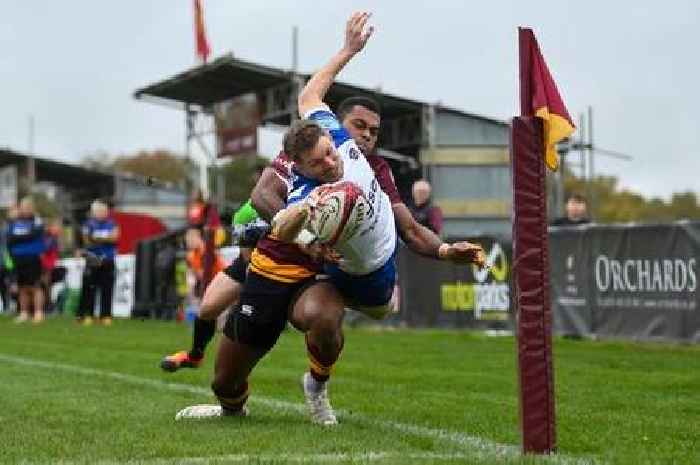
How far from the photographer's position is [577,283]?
15211 mm

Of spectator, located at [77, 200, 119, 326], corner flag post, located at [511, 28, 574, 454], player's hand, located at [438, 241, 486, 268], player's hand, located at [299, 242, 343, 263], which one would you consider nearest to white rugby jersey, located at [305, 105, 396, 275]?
player's hand, located at [299, 242, 343, 263]

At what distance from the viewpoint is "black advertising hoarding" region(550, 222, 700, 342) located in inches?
517

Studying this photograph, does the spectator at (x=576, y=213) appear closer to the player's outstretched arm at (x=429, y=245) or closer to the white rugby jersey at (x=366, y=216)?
the player's outstretched arm at (x=429, y=245)

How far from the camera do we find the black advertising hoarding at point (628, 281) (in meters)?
13.1

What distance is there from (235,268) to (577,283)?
8.03m

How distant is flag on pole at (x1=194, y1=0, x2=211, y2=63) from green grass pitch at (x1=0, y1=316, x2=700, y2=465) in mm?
19164

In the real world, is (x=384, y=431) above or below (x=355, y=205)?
below

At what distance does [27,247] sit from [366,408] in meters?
15.3

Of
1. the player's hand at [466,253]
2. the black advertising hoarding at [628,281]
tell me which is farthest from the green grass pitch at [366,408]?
the player's hand at [466,253]

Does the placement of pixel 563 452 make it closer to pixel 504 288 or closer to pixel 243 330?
pixel 243 330

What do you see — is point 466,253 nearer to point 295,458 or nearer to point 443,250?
point 443,250

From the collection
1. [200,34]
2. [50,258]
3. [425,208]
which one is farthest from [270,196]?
[200,34]

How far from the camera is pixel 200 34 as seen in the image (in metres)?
32.5

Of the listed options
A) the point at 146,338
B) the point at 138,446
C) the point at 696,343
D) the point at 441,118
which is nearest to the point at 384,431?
the point at 138,446
